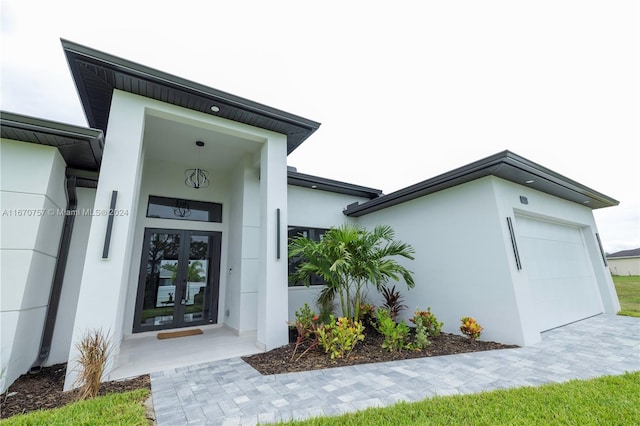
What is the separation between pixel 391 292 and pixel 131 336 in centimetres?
627

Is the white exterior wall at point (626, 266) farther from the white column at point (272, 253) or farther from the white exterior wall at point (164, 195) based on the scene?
the white exterior wall at point (164, 195)

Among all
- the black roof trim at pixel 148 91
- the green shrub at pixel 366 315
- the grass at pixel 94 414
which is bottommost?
the grass at pixel 94 414

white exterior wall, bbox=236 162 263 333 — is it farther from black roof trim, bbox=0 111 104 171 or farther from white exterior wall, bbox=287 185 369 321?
black roof trim, bbox=0 111 104 171

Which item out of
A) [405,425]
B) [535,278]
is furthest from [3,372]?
[535,278]

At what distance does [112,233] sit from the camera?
352 centimetres

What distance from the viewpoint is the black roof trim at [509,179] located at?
478 centimetres

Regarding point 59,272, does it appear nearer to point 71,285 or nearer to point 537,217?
point 71,285

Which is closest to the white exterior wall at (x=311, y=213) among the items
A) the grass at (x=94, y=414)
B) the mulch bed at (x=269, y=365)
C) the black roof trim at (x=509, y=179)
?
the black roof trim at (x=509, y=179)

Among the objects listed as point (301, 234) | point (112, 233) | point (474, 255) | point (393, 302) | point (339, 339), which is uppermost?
point (301, 234)

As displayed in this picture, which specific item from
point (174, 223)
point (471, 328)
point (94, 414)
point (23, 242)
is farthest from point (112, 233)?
point (471, 328)

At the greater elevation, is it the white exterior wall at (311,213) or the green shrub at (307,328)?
the white exterior wall at (311,213)

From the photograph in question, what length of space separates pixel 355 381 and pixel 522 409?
1.69 m

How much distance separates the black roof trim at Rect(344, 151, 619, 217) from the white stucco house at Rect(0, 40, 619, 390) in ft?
0.16

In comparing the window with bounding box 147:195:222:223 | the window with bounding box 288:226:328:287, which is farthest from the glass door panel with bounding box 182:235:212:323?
the window with bounding box 288:226:328:287
